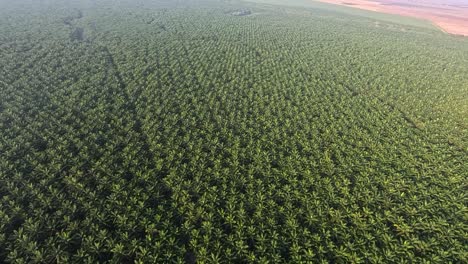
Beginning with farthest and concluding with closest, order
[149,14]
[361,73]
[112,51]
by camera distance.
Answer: [149,14], [112,51], [361,73]

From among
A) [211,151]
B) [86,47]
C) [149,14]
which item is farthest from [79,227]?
[149,14]

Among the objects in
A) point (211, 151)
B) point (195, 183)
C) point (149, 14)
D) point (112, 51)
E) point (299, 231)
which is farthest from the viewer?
point (149, 14)

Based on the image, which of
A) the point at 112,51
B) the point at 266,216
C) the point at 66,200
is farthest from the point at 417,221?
the point at 112,51

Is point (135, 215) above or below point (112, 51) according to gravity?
below

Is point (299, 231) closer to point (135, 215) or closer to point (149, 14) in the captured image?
point (135, 215)

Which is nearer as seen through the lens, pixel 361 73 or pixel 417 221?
pixel 417 221

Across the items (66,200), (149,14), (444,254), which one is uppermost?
(149,14)
